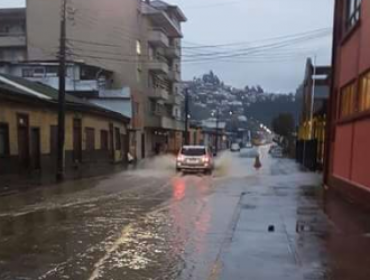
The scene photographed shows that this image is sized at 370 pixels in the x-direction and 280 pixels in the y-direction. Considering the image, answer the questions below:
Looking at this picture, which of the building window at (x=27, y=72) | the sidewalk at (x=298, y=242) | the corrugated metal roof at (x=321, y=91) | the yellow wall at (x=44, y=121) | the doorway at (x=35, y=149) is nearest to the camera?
the sidewalk at (x=298, y=242)

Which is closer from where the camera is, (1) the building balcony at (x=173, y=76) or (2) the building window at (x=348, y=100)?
(2) the building window at (x=348, y=100)

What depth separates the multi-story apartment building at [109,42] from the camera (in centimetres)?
5634

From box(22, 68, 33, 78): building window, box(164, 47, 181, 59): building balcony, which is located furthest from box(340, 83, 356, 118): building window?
box(164, 47, 181, 59): building balcony

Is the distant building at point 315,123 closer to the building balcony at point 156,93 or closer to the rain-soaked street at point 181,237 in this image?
the rain-soaked street at point 181,237

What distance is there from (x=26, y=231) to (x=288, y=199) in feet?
30.9

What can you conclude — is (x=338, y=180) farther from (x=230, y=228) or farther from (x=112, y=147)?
(x=112, y=147)

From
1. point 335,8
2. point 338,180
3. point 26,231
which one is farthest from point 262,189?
point 26,231

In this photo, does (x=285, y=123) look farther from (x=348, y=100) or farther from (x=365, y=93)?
(x=365, y=93)

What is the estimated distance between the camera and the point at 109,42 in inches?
2245

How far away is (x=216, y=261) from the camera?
843cm

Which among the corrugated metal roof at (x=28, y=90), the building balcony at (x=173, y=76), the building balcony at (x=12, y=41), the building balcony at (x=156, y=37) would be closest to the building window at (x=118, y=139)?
the corrugated metal roof at (x=28, y=90)

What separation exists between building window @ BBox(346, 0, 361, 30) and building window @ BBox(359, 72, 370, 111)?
2.49 m

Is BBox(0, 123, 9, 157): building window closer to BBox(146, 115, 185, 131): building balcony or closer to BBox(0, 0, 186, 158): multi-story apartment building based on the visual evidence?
BBox(0, 0, 186, 158): multi-story apartment building

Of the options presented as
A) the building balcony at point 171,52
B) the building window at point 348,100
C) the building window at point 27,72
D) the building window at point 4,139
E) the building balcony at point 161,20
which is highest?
the building balcony at point 161,20
